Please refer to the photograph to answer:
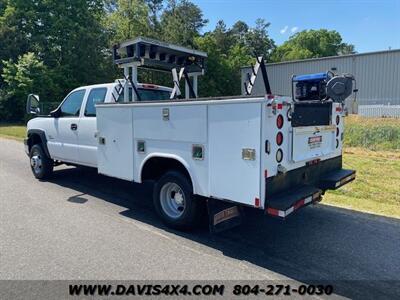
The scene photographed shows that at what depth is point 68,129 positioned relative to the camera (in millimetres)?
7379

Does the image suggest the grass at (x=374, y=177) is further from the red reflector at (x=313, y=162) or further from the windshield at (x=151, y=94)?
the windshield at (x=151, y=94)

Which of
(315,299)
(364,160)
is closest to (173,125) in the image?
(315,299)

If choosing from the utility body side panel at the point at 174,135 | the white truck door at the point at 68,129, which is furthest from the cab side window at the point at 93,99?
the utility body side panel at the point at 174,135

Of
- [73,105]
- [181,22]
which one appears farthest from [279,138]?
[181,22]

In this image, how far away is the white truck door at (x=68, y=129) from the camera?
23.7ft

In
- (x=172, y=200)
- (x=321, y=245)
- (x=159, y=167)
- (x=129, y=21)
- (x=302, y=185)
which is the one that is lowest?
(x=321, y=245)

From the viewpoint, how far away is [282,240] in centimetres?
491

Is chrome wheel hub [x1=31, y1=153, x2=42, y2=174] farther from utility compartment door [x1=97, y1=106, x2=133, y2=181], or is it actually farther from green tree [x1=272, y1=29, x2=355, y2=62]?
green tree [x1=272, y1=29, x2=355, y2=62]

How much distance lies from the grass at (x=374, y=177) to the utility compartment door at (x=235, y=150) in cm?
304

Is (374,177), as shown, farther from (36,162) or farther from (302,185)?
(36,162)

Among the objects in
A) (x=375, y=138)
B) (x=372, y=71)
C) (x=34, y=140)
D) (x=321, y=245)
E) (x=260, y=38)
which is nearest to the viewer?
(x=321, y=245)

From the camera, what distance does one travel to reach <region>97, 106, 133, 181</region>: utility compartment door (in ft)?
18.7

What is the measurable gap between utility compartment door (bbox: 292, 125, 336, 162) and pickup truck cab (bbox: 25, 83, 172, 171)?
10.7ft

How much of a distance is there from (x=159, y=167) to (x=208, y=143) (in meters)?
1.33
